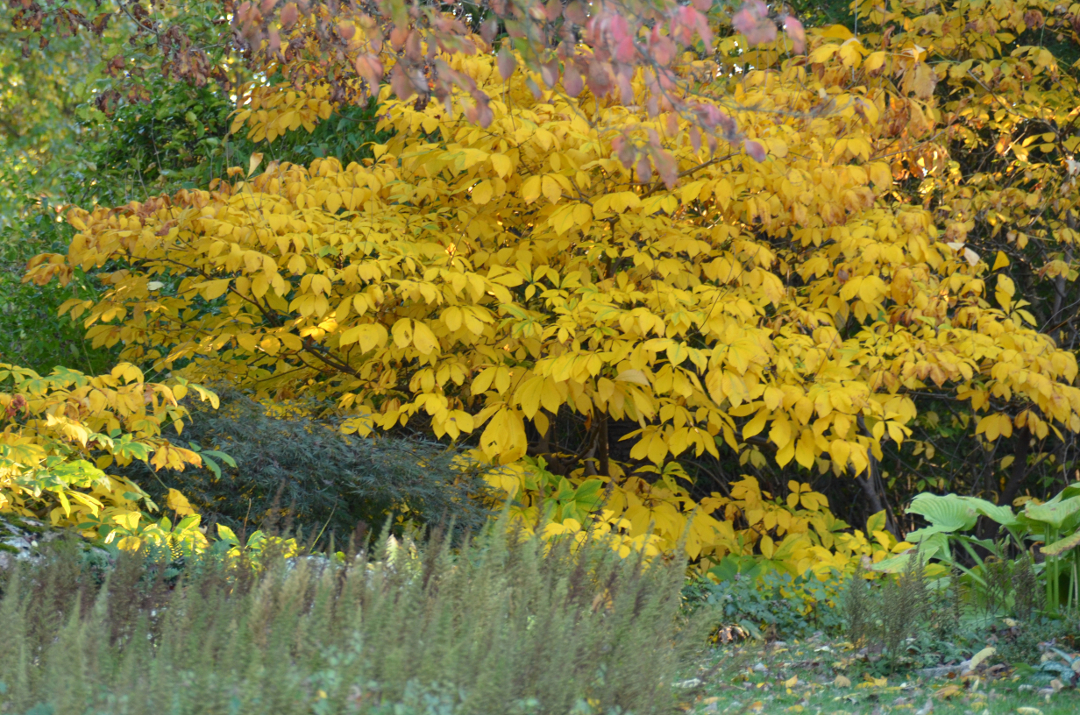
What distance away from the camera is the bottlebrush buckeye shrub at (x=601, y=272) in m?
3.90

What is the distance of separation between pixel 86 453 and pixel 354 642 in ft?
7.89

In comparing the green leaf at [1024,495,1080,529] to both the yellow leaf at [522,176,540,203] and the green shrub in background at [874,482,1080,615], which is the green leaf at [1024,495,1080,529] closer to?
the green shrub in background at [874,482,1080,615]

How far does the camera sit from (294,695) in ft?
5.10

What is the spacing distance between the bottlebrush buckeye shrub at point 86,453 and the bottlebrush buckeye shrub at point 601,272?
69 centimetres

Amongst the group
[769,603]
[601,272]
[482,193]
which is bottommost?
[769,603]

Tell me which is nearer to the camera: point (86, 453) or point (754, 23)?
point (754, 23)

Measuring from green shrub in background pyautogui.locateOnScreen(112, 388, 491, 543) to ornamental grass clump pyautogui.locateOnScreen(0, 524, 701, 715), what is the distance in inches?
56.4

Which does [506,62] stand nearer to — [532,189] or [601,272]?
[532,189]

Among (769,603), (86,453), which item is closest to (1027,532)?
(769,603)

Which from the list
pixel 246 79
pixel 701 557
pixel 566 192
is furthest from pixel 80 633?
pixel 246 79

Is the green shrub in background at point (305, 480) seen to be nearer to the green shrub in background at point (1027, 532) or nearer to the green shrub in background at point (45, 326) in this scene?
the green shrub in background at point (1027, 532)

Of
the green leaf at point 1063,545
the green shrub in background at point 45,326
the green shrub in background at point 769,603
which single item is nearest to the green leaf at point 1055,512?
the green leaf at point 1063,545

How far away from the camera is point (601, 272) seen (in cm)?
463

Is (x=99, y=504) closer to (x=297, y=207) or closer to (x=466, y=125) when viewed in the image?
(x=297, y=207)
